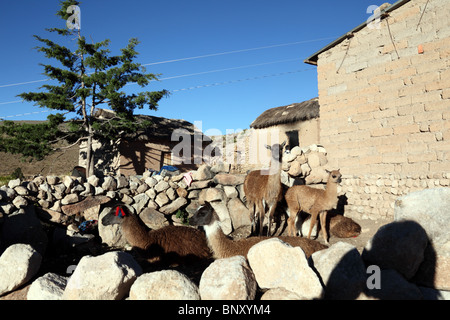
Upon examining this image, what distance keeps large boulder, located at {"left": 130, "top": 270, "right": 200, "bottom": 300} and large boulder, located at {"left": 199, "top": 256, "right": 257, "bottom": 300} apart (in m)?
0.12

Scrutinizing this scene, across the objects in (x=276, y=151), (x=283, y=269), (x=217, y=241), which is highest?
(x=276, y=151)

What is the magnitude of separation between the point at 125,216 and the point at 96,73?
1151 cm

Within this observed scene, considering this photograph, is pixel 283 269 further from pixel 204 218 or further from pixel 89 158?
pixel 89 158

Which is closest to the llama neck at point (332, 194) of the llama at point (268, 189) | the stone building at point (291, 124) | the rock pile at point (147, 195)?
the llama at point (268, 189)

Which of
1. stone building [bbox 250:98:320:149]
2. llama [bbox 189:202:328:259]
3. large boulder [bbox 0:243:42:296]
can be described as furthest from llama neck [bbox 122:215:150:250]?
stone building [bbox 250:98:320:149]

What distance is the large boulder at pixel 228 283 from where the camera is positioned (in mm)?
2500

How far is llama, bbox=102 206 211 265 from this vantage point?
213 inches

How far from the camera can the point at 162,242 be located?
219 inches

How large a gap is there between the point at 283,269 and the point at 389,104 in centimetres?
602

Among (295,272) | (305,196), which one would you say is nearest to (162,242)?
(305,196)

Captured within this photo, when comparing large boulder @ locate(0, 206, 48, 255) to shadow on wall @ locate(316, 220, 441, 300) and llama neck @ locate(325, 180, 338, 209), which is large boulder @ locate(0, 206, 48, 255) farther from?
shadow on wall @ locate(316, 220, 441, 300)

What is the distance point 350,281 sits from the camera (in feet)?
9.29

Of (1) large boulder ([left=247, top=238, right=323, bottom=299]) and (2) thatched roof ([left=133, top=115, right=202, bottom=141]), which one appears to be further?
(2) thatched roof ([left=133, top=115, right=202, bottom=141])

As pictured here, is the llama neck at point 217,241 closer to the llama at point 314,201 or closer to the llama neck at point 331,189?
the llama at point 314,201
